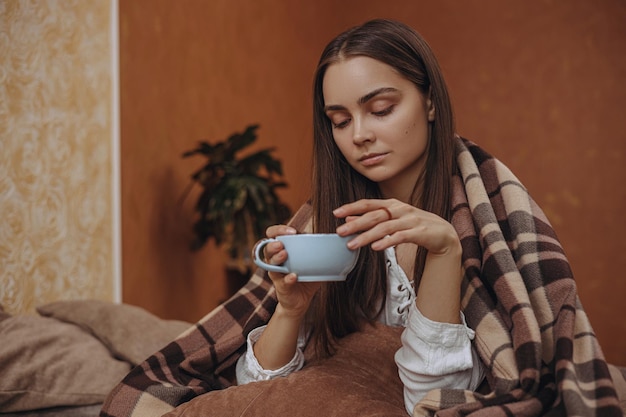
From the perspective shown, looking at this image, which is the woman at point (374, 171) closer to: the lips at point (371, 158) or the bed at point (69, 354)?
the lips at point (371, 158)

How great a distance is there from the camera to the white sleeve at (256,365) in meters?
1.30

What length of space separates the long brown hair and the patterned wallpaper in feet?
4.48

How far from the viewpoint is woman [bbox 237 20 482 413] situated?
1248 millimetres

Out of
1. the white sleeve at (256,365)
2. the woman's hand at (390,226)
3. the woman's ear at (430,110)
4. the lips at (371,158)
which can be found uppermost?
the woman's ear at (430,110)

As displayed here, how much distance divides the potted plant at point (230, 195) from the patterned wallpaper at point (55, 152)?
0.60m

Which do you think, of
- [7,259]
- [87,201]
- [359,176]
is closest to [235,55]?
[87,201]

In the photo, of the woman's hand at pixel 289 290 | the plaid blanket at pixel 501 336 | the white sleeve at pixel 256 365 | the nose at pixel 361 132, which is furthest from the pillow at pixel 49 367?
the nose at pixel 361 132

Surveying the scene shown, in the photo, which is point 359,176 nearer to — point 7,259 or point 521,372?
point 521,372

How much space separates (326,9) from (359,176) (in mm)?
4402

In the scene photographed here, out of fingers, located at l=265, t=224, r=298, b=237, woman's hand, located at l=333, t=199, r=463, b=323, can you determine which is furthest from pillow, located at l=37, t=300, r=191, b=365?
woman's hand, located at l=333, t=199, r=463, b=323

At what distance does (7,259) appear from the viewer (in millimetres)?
2299

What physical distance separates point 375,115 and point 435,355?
456 mm

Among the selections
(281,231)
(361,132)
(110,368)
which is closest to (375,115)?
(361,132)

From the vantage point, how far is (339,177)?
55.9 inches
